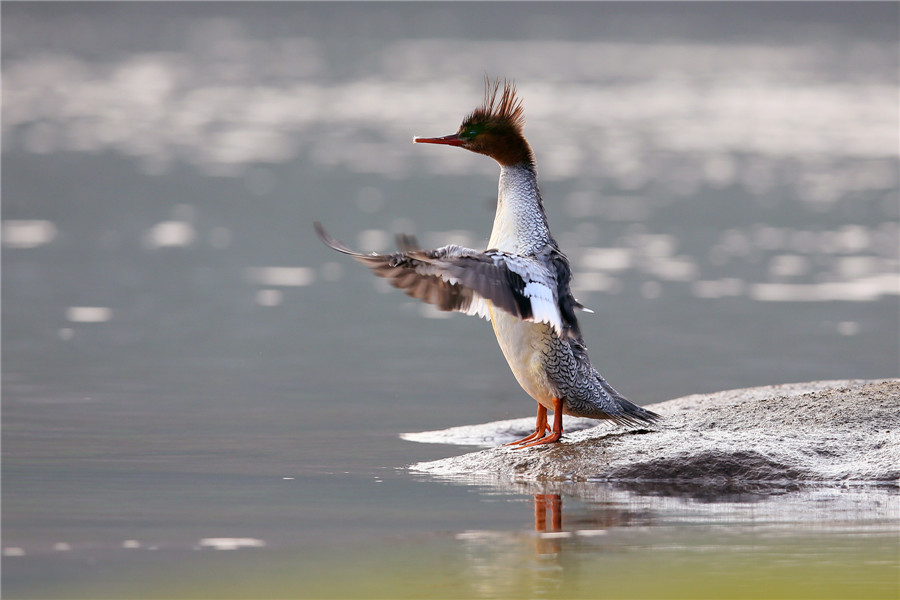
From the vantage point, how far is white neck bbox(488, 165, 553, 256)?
8688mm

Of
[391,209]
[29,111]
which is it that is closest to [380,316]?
[391,209]

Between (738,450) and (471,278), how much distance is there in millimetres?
1732

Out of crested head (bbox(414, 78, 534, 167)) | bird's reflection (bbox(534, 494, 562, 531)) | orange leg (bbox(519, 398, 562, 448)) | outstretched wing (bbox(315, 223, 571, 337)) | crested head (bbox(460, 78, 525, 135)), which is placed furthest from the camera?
crested head (bbox(460, 78, 525, 135))

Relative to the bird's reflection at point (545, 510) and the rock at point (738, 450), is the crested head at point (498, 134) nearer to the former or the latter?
the rock at point (738, 450)

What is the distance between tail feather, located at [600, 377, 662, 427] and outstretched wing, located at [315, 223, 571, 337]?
0.84 meters

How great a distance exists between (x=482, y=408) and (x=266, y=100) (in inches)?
1214

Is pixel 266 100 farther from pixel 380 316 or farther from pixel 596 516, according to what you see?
pixel 596 516

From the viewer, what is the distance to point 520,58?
2315 inches

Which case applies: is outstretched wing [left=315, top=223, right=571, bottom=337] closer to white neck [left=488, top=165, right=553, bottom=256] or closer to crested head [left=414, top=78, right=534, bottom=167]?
white neck [left=488, top=165, right=553, bottom=256]

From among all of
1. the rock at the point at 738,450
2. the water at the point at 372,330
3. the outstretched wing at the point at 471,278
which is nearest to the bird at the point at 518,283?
the outstretched wing at the point at 471,278

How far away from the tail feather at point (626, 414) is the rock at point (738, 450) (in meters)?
0.08

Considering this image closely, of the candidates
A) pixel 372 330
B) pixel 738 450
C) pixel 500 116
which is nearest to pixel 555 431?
pixel 738 450

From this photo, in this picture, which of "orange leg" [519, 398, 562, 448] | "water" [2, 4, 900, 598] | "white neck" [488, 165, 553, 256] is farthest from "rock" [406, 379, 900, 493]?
"white neck" [488, 165, 553, 256]

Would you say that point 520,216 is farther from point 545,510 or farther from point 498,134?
point 545,510
